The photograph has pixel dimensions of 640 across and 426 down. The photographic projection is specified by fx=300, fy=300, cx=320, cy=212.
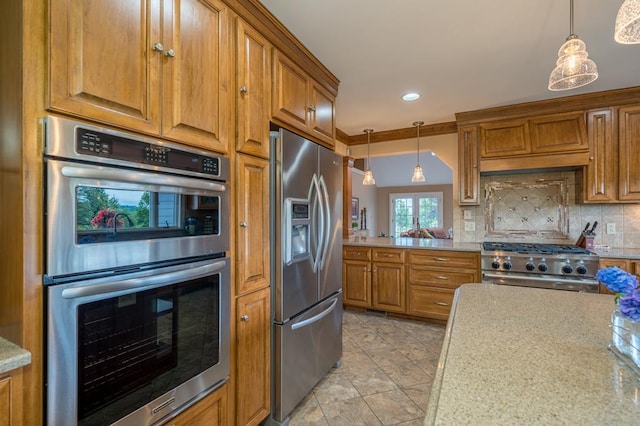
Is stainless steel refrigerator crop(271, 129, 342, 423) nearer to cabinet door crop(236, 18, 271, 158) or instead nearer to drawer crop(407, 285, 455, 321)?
cabinet door crop(236, 18, 271, 158)

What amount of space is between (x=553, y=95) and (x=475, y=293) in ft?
8.66

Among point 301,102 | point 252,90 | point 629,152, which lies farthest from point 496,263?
point 252,90

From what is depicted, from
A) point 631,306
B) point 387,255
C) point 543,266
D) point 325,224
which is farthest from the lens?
point 387,255

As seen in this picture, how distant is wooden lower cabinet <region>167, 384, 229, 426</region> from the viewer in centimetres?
123

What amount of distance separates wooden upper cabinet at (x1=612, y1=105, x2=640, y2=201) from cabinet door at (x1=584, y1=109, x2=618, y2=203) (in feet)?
0.16

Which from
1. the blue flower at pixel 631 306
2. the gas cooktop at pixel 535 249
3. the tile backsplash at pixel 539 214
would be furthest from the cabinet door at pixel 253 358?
the tile backsplash at pixel 539 214

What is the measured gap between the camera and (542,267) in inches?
109

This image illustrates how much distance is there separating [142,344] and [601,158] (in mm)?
4008

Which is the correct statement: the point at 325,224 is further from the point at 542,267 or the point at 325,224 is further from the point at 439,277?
the point at 542,267

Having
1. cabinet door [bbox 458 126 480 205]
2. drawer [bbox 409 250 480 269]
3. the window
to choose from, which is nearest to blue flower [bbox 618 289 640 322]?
drawer [bbox 409 250 480 269]

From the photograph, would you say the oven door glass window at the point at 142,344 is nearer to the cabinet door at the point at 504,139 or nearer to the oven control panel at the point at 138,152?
the oven control panel at the point at 138,152

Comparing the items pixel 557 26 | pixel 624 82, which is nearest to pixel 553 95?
pixel 624 82

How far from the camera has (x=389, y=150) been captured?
167 inches

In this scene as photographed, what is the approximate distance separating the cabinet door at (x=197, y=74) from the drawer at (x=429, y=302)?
2773 millimetres
